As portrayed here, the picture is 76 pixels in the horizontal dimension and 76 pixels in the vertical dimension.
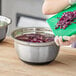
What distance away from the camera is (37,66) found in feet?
4.15

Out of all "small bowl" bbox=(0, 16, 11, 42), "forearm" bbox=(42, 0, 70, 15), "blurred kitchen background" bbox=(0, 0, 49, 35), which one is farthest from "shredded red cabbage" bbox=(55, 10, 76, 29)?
"blurred kitchen background" bbox=(0, 0, 49, 35)

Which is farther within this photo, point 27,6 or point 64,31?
point 27,6

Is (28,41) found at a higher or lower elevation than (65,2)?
lower

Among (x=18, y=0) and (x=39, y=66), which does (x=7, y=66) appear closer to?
(x=39, y=66)

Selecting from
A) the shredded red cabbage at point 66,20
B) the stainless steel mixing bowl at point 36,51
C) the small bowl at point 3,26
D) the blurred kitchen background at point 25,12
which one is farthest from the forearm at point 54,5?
the blurred kitchen background at point 25,12

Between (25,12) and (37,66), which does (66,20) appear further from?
(25,12)

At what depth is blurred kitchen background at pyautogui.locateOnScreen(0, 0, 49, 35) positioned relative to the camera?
3.39 m

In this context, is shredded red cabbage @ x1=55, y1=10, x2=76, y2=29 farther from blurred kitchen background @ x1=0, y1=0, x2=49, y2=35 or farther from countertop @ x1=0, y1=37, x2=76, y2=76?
blurred kitchen background @ x1=0, y1=0, x2=49, y2=35

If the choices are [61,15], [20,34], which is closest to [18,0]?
[20,34]

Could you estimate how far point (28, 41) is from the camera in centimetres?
126

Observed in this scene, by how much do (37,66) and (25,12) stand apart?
91.5 inches

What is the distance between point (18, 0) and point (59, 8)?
2400 millimetres

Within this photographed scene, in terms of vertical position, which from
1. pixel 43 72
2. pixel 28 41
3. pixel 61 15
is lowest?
pixel 43 72

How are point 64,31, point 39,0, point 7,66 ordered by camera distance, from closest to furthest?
point 64,31 < point 7,66 < point 39,0
